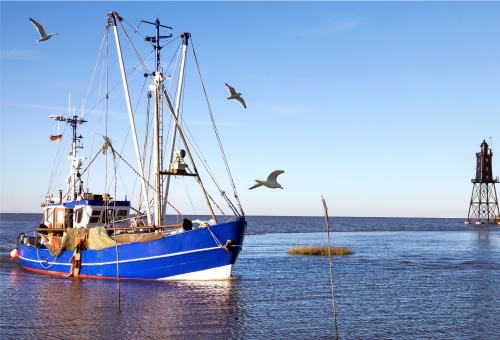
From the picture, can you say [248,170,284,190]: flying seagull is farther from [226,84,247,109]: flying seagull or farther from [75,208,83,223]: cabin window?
[75,208,83,223]: cabin window

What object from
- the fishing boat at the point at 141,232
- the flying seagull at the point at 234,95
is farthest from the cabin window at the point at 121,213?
the flying seagull at the point at 234,95

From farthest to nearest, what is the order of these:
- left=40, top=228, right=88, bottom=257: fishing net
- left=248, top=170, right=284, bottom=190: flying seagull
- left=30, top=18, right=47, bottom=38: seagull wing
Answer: left=40, top=228, right=88, bottom=257: fishing net → left=30, top=18, right=47, bottom=38: seagull wing → left=248, top=170, right=284, bottom=190: flying seagull

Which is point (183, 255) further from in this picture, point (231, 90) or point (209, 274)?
point (231, 90)

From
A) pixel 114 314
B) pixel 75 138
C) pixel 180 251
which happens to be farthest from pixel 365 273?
pixel 75 138

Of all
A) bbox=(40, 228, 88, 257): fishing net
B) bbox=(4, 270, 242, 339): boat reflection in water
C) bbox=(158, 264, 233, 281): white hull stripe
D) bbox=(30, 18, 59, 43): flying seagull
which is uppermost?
bbox=(30, 18, 59, 43): flying seagull

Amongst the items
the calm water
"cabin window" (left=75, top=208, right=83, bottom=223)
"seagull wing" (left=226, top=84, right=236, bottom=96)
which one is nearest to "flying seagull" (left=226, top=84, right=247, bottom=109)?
"seagull wing" (left=226, top=84, right=236, bottom=96)

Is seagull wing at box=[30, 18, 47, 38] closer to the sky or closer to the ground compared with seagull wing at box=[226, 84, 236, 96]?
closer to the sky

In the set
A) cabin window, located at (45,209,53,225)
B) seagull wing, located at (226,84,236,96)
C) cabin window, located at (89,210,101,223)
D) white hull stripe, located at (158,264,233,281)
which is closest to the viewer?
seagull wing, located at (226,84,236,96)

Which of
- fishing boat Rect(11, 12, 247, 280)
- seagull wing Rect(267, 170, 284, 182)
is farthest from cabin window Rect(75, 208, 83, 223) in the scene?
seagull wing Rect(267, 170, 284, 182)

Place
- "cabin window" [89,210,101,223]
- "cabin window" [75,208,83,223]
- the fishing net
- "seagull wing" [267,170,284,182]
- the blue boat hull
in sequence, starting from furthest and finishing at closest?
"cabin window" [75,208,83,223], "cabin window" [89,210,101,223], the fishing net, the blue boat hull, "seagull wing" [267,170,284,182]

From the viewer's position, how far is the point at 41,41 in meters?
23.1

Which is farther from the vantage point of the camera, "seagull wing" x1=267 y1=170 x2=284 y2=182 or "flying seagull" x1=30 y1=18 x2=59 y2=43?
"flying seagull" x1=30 y1=18 x2=59 y2=43

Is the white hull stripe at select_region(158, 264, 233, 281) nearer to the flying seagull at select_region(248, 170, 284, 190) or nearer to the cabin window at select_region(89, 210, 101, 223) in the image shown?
the cabin window at select_region(89, 210, 101, 223)

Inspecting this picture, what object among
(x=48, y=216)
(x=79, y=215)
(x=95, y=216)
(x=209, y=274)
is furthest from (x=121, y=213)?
(x=209, y=274)
